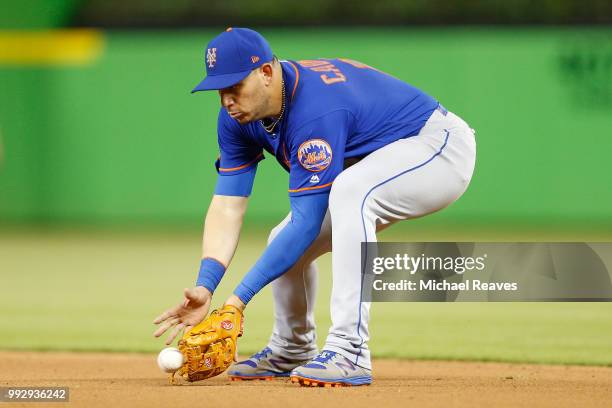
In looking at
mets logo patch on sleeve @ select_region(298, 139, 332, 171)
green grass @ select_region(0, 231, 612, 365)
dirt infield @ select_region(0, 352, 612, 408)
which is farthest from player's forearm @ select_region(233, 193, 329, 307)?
green grass @ select_region(0, 231, 612, 365)

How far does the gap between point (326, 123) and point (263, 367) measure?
47.7 inches

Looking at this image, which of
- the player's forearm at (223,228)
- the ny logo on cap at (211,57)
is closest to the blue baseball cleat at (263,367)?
the player's forearm at (223,228)

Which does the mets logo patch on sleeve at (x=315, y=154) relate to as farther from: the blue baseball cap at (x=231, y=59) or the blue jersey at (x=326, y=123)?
the blue baseball cap at (x=231, y=59)

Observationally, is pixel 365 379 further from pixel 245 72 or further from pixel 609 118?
pixel 609 118

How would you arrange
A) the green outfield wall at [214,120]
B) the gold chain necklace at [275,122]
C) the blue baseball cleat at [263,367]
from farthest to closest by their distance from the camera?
the green outfield wall at [214,120]
the blue baseball cleat at [263,367]
the gold chain necklace at [275,122]

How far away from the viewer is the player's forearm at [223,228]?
457cm

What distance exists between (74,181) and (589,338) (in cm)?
919

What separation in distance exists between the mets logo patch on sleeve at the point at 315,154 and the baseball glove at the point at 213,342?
2.05 feet

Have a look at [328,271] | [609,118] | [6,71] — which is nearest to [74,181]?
[6,71]

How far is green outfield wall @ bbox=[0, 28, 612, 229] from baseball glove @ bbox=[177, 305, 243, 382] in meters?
9.48

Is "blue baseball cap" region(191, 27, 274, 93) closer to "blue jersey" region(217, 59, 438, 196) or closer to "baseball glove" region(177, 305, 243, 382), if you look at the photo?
"blue jersey" region(217, 59, 438, 196)

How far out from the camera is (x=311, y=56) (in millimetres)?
13703

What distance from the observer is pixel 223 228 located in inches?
183

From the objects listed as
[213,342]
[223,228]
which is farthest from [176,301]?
[213,342]
